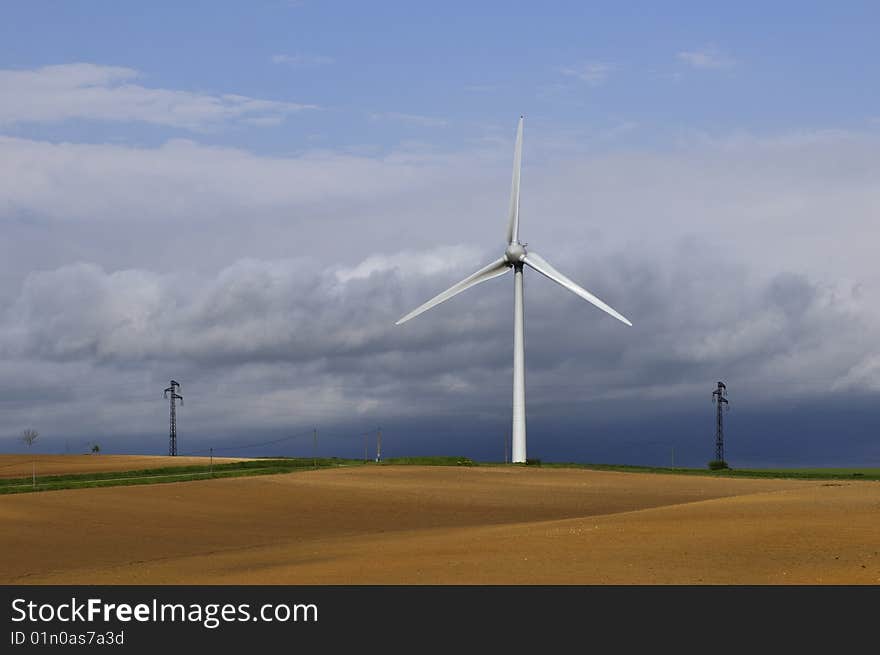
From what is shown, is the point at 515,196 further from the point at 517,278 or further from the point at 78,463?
the point at 78,463

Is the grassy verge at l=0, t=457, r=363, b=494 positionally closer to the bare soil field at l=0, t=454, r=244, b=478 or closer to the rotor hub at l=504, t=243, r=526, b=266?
the bare soil field at l=0, t=454, r=244, b=478

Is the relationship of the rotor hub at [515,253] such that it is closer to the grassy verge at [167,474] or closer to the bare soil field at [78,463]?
the grassy verge at [167,474]

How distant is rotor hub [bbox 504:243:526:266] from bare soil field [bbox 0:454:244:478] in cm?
3170

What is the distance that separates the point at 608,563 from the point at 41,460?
86.8m

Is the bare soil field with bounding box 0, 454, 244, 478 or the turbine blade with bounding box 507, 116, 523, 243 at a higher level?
the turbine blade with bounding box 507, 116, 523, 243

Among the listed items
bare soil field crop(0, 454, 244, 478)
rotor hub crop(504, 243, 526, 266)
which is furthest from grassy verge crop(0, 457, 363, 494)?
rotor hub crop(504, 243, 526, 266)

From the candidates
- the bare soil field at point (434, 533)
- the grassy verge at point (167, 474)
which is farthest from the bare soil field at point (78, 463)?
the bare soil field at point (434, 533)

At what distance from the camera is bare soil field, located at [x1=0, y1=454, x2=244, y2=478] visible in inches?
3740

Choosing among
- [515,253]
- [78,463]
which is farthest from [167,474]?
[515,253]

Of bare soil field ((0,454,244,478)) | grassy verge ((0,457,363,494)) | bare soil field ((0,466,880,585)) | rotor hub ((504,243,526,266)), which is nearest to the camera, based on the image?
bare soil field ((0,466,880,585))

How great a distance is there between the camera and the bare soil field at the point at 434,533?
31.7 metres
